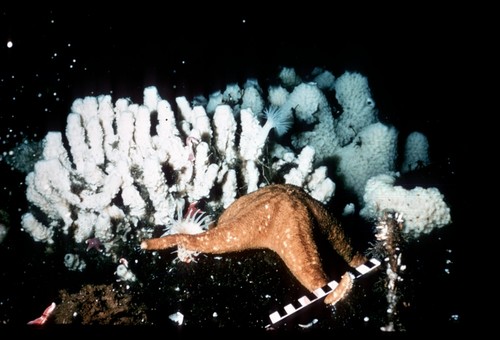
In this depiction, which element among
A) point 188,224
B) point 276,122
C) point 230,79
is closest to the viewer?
point 188,224

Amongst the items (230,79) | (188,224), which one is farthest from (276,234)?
(230,79)

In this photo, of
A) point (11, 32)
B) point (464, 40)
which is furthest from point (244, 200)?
point (464, 40)

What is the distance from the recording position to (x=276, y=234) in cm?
303

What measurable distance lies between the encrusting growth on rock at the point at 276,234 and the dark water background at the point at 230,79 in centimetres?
29

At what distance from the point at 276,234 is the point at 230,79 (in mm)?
4626

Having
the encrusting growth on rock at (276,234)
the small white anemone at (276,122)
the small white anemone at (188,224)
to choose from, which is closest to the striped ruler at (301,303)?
the encrusting growth on rock at (276,234)

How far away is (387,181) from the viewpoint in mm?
4023

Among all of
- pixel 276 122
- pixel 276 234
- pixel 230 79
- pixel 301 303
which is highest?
pixel 230 79

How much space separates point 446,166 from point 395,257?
11.4ft

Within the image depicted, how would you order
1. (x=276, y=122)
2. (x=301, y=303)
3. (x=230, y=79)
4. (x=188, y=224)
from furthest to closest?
(x=230, y=79) → (x=276, y=122) → (x=188, y=224) → (x=301, y=303)

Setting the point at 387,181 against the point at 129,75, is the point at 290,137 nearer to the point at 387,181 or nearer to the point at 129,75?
the point at 387,181

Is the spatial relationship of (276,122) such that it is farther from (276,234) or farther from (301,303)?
(301,303)

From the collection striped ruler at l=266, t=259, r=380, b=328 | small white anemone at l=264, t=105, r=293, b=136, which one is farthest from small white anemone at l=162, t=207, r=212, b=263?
small white anemone at l=264, t=105, r=293, b=136

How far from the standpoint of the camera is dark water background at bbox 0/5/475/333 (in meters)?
2.93
